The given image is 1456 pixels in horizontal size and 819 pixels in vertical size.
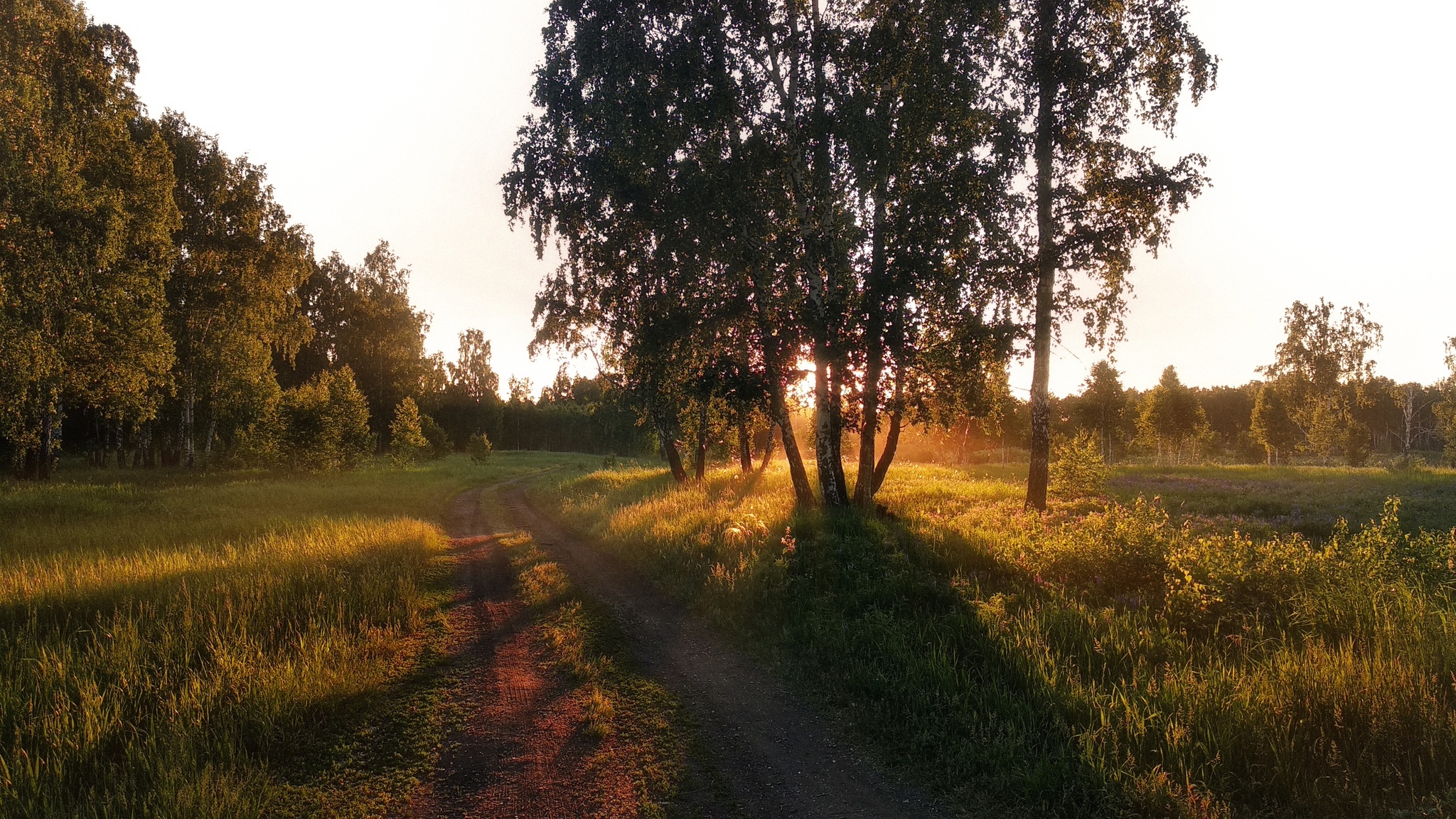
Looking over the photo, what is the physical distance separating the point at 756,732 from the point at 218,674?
221 inches

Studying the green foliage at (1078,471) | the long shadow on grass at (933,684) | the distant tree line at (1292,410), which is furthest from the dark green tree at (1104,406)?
the long shadow on grass at (933,684)

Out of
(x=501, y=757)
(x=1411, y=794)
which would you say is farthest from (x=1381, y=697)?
(x=501, y=757)

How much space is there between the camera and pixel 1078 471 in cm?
1778

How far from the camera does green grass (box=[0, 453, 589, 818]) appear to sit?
4.26 meters

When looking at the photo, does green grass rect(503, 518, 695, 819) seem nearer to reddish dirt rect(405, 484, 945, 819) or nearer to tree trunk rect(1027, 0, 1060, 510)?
reddish dirt rect(405, 484, 945, 819)

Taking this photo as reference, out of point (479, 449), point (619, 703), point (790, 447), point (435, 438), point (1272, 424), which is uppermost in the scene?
point (1272, 424)

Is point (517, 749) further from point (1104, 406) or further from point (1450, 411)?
point (1450, 411)

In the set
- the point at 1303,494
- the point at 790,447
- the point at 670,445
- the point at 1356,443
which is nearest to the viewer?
the point at 790,447

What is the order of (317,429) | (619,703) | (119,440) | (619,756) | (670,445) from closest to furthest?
(619,756) → (619,703) → (670,445) → (317,429) → (119,440)

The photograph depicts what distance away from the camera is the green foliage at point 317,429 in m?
30.2

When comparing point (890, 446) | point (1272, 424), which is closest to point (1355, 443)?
point (1272, 424)

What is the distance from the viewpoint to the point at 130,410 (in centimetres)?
2444

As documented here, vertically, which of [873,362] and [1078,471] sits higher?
[873,362]

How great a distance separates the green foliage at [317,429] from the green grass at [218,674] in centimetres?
1899
